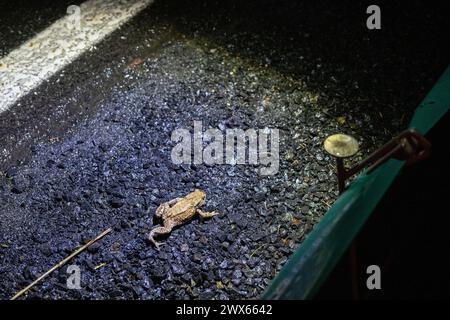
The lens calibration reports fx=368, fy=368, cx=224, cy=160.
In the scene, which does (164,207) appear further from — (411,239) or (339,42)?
(339,42)

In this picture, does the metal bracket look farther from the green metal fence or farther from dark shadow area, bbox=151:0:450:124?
dark shadow area, bbox=151:0:450:124

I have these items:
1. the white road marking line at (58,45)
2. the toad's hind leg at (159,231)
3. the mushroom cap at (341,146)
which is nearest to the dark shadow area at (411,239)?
the mushroom cap at (341,146)

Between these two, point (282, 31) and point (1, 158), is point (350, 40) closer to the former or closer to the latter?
point (282, 31)

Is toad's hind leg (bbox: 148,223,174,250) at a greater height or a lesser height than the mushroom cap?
lesser

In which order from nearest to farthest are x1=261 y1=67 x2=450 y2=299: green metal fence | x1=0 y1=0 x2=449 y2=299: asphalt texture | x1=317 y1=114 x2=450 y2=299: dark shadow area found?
1. x1=261 y1=67 x2=450 y2=299: green metal fence
2. x1=317 y1=114 x2=450 y2=299: dark shadow area
3. x1=0 y1=0 x2=449 y2=299: asphalt texture

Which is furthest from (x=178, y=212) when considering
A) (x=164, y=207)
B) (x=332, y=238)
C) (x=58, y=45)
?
(x=58, y=45)

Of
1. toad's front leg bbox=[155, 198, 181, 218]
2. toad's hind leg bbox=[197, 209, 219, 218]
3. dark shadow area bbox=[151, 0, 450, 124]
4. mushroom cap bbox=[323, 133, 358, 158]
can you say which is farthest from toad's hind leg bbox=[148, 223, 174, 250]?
dark shadow area bbox=[151, 0, 450, 124]
